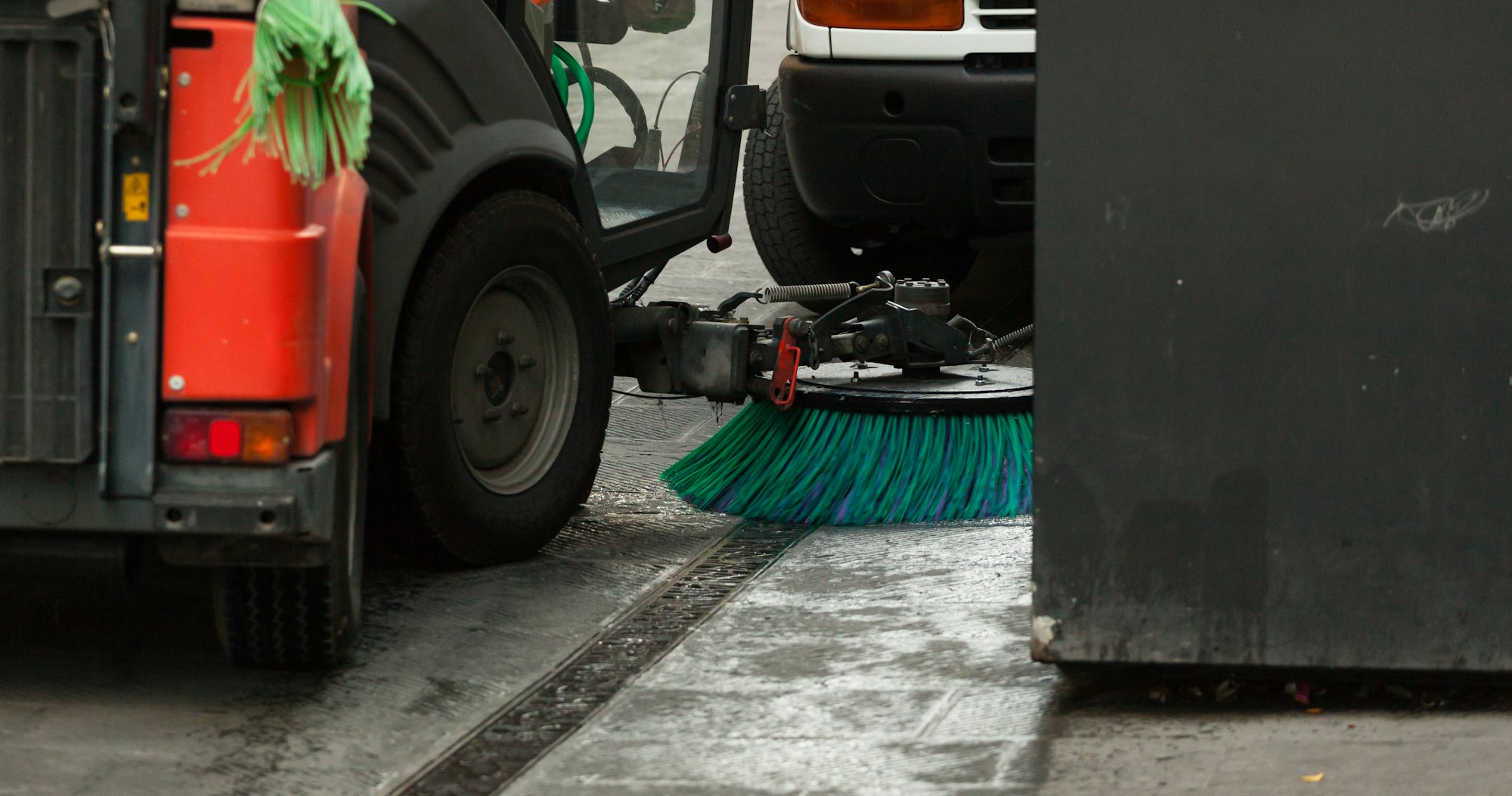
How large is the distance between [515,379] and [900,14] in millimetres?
1855

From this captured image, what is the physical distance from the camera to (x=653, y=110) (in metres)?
4.60

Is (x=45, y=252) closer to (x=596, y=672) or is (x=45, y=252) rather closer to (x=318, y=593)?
(x=318, y=593)

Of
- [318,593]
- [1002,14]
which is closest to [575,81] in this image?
[1002,14]

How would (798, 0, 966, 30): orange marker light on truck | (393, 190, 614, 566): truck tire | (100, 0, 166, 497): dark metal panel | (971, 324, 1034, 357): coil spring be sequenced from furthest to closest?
(798, 0, 966, 30): orange marker light on truck, (971, 324, 1034, 357): coil spring, (393, 190, 614, 566): truck tire, (100, 0, 166, 497): dark metal panel

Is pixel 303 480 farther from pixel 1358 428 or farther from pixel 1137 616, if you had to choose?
pixel 1358 428

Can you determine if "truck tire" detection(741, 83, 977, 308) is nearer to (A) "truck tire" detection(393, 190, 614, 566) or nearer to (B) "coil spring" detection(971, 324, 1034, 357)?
(B) "coil spring" detection(971, 324, 1034, 357)

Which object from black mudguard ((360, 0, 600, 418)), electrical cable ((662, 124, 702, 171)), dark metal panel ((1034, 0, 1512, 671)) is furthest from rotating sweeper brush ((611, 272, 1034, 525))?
dark metal panel ((1034, 0, 1512, 671))

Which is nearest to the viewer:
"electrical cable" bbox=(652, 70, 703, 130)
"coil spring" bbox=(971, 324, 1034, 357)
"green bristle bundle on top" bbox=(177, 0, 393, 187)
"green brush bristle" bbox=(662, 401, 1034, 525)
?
"green bristle bundle on top" bbox=(177, 0, 393, 187)

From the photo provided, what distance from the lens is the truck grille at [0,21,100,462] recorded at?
2.67 m

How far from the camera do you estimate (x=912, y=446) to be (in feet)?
14.4

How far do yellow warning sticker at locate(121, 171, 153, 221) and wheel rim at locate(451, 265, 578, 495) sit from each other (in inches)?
42.0

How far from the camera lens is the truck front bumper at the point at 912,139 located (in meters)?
5.18

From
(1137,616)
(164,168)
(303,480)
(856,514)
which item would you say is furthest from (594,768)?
(856,514)

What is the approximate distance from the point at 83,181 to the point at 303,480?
1.74 ft
